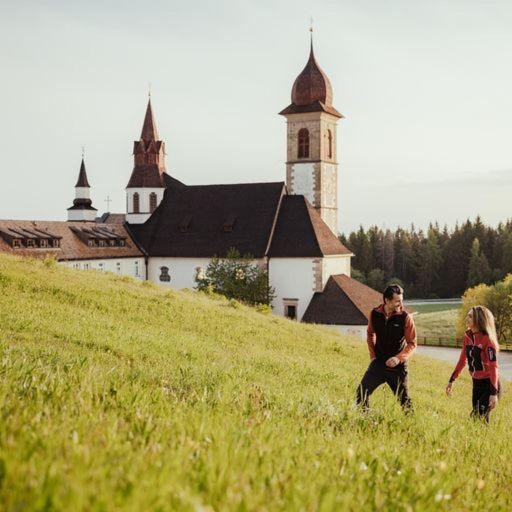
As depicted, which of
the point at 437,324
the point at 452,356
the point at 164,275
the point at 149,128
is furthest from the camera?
the point at 437,324

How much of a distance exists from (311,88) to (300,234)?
1514 cm

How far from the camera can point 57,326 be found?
11.4m

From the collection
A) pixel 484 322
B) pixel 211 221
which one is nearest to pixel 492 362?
pixel 484 322

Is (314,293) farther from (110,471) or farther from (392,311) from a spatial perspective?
(110,471)

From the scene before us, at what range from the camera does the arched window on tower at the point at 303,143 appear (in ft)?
179

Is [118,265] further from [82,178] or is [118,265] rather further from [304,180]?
[82,178]

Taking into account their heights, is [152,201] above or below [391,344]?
above

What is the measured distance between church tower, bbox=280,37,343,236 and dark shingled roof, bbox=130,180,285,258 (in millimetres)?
4154

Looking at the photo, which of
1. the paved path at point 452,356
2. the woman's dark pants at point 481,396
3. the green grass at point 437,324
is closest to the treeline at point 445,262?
the green grass at point 437,324

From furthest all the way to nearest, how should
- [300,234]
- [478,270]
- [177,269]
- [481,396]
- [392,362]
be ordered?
[478,270] < [177,269] < [300,234] < [481,396] < [392,362]

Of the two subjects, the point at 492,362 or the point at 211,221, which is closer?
the point at 492,362

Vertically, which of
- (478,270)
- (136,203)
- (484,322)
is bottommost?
(484,322)

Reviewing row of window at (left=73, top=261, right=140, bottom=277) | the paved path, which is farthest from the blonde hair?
row of window at (left=73, top=261, right=140, bottom=277)

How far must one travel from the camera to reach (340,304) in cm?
4462
